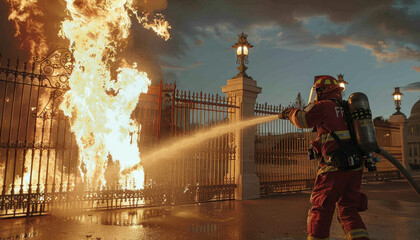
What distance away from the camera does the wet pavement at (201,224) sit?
213 inches

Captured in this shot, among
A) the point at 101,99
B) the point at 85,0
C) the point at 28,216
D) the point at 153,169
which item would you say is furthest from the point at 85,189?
the point at 85,0

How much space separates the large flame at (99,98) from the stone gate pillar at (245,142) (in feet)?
10.2

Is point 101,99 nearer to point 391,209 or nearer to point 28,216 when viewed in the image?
point 28,216

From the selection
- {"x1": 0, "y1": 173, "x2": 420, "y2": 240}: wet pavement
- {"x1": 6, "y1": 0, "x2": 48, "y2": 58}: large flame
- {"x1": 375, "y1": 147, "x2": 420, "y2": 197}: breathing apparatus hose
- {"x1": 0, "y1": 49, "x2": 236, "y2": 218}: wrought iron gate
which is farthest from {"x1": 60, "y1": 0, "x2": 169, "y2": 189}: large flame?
{"x1": 375, "y1": 147, "x2": 420, "y2": 197}: breathing apparatus hose

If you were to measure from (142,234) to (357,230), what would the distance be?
353 centimetres

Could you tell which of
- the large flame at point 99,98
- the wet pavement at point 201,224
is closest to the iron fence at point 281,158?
the wet pavement at point 201,224

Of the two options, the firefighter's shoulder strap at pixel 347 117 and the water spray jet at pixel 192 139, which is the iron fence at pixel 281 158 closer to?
the water spray jet at pixel 192 139

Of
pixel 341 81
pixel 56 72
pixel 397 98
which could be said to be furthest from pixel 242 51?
pixel 397 98

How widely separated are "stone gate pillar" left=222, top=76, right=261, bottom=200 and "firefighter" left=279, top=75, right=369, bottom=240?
5924 mm

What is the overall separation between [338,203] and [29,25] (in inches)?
558

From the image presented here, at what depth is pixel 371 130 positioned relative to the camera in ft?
12.9

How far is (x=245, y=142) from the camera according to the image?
10328mm

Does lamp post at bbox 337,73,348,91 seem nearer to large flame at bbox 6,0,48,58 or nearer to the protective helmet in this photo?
the protective helmet

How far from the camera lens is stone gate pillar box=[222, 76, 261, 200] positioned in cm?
1016
